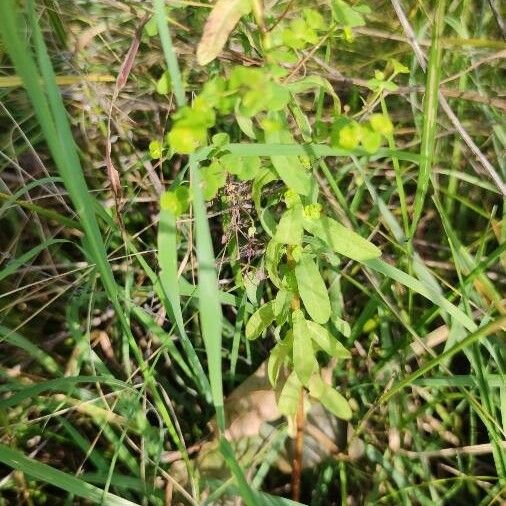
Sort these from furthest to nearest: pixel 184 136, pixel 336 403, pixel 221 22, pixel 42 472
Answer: pixel 336 403, pixel 42 472, pixel 221 22, pixel 184 136

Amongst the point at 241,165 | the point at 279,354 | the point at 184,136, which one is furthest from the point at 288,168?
the point at 279,354

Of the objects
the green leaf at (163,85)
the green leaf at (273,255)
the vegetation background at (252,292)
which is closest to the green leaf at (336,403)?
the vegetation background at (252,292)

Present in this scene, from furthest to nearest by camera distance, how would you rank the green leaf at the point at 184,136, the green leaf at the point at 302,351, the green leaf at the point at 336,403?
the green leaf at the point at 336,403 < the green leaf at the point at 302,351 < the green leaf at the point at 184,136

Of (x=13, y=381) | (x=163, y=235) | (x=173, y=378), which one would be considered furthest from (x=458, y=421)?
(x=13, y=381)

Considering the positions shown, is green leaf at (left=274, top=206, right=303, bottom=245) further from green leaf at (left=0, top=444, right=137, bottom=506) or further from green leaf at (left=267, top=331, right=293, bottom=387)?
green leaf at (left=0, top=444, right=137, bottom=506)

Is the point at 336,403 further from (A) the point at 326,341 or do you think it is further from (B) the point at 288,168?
(B) the point at 288,168

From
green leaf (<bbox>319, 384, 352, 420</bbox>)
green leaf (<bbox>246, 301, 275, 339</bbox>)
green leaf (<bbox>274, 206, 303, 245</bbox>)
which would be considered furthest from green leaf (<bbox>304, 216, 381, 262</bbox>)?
green leaf (<bbox>319, 384, 352, 420</bbox>)

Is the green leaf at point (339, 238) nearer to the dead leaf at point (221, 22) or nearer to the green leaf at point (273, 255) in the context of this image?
the green leaf at point (273, 255)
